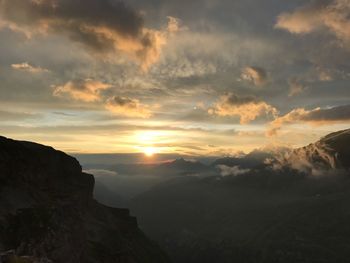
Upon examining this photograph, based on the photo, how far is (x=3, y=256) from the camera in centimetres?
6159

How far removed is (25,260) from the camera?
61.1 metres

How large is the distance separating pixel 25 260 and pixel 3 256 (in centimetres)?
330

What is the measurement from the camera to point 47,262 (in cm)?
7562

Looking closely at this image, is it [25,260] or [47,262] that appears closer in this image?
[25,260]

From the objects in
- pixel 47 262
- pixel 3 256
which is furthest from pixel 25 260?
pixel 47 262

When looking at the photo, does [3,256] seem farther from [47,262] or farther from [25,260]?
[47,262]

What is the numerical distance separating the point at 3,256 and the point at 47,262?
15032 mm

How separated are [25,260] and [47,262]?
15309 millimetres

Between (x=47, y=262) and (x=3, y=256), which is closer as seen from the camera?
(x=3, y=256)
